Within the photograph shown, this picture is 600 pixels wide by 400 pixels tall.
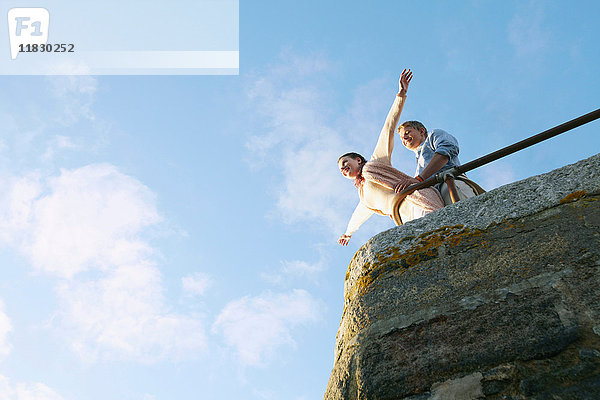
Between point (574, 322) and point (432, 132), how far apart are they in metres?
2.67

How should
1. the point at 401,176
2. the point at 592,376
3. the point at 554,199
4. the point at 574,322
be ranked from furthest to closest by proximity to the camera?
the point at 401,176 < the point at 554,199 < the point at 574,322 < the point at 592,376

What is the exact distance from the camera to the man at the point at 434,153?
3.80 meters

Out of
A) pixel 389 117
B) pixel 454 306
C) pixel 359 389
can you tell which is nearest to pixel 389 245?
pixel 454 306

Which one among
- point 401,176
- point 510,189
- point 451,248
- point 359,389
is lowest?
point 359,389

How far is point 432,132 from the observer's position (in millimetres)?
4363

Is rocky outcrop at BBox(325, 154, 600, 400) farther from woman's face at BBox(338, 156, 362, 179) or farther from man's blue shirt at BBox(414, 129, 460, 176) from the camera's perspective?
woman's face at BBox(338, 156, 362, 179)

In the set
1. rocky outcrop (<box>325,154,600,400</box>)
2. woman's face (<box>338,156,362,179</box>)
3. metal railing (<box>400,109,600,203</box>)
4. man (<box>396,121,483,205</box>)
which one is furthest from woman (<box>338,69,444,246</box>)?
rocky outcrop (<box>325,154,600,400</box>)

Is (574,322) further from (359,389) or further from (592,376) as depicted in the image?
(359,389)

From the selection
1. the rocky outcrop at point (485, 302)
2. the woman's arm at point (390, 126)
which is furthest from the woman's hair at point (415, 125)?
the rocky outcrop at point (485, 302)

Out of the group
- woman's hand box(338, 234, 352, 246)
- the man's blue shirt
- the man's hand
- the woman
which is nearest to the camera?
the woman

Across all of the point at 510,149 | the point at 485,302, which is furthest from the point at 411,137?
the point at 485,302

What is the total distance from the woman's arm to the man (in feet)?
0.88

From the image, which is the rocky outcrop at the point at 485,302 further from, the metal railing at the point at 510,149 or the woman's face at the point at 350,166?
the woman's face at the point at 350,166

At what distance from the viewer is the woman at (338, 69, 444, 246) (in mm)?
3735
